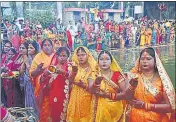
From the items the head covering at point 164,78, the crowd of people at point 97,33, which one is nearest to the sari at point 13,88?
the crowd of people at point 97,33

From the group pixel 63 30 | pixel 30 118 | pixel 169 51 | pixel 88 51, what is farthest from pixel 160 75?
pixel 30 118

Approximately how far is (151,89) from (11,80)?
0.85 metres

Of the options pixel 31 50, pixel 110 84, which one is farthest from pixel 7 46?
pixel 110 84

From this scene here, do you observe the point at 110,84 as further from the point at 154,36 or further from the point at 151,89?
the point at 154,36

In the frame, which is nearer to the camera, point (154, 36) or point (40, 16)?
point (40, 16)

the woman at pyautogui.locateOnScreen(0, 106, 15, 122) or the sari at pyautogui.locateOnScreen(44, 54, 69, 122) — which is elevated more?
the sari at pyautogui.locateOnScreen(44, 54, 69, 122)

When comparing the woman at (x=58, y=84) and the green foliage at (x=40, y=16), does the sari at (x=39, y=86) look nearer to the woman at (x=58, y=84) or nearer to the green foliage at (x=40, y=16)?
the woman at (x=58, y=84)

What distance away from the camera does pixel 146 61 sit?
2.11 meters

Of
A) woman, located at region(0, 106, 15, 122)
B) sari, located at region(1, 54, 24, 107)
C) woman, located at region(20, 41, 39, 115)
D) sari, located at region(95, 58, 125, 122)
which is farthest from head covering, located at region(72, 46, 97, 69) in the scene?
woman, located at region(0, 106, 15, 122)

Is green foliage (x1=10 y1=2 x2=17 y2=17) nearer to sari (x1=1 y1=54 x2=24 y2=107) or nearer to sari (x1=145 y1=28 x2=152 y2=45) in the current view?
sari (x1=1 y1=54 x2=24 y2=107)

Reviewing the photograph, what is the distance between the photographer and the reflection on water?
2.13 meters

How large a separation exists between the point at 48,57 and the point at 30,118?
402 mm

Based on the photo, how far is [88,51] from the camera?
211cm

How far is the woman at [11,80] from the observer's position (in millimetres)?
2113
